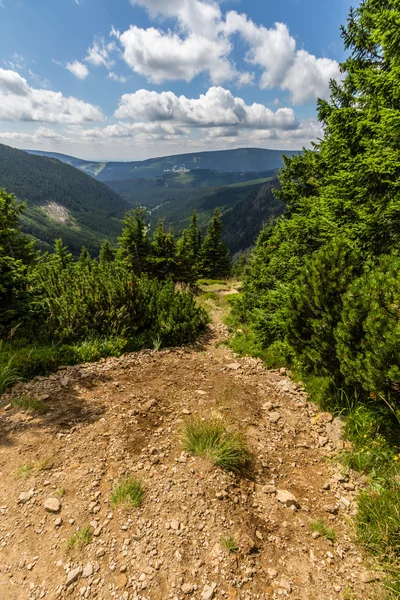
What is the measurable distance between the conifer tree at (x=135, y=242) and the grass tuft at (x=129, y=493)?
2272 cm

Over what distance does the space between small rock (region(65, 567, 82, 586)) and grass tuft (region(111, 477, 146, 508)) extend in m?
0.72

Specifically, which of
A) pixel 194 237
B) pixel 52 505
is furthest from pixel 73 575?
pixel 194 237

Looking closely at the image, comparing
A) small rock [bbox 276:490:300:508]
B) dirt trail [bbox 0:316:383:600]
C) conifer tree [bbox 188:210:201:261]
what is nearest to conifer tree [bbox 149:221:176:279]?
conifer tree [bbox 188:210:201:261]

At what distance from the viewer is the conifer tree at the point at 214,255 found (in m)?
42.8

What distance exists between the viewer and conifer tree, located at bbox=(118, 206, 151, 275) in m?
25.7

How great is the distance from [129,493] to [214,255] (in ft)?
138

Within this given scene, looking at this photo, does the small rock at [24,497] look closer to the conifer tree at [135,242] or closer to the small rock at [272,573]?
the small rock at [272,573]

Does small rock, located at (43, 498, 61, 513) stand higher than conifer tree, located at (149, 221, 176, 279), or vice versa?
small rock, located at (43, 498, 61, 513)

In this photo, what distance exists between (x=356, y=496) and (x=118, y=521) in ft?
10.7

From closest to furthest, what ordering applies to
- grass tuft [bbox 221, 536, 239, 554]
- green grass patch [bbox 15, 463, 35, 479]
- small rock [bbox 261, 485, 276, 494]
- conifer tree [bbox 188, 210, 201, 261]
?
grass tuft [bbox 221, 536, 239, 554] < green grass patch [bbox 15, 463, 35, 479] < small rock [bbox 261, 485, 276, 494] < conifer tree [bbox 188, 210, 201, 261]

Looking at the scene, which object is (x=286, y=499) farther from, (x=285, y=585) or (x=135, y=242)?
(x=135, y=242)

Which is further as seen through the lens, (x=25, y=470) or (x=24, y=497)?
(x=25, y=470)

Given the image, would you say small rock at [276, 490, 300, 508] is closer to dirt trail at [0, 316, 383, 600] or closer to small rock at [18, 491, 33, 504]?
dirt trail at [0, 316, 383, 600]

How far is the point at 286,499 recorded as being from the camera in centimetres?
382
